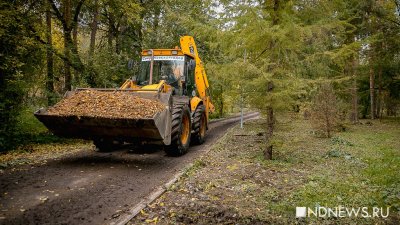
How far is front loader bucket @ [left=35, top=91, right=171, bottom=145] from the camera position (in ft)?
22.5

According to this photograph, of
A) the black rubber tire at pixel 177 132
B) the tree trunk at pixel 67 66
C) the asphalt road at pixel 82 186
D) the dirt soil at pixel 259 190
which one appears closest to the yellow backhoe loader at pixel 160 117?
the black rubber tire at pixel 177 132

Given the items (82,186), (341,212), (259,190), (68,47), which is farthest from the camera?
(68,47)

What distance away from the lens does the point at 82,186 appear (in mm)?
5832

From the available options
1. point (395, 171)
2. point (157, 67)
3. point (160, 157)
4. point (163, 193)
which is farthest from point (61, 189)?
point (395, 171)

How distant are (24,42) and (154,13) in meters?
12.0

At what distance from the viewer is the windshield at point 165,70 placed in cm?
1045

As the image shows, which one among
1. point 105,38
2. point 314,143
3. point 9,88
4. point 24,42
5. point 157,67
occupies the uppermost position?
point 105,38

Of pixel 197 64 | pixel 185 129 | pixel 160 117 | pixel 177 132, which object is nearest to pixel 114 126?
pixel 160 117

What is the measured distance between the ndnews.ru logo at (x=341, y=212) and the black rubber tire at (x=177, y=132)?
436 cm

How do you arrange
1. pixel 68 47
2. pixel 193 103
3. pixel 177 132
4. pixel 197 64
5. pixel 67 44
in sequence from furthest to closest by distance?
pixel 197 64
pixel 67 44
pixel 68 47
pixel 193 103
pixel 177 132

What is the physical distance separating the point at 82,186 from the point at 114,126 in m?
1.67

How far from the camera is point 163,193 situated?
555 centimetres

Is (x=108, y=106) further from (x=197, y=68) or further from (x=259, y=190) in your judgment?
(x=197, y=68)

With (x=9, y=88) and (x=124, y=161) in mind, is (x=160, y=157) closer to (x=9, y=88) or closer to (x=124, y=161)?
(x=124, y=161)
